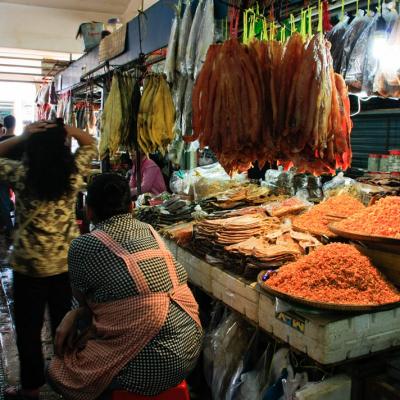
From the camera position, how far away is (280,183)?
4355 mm

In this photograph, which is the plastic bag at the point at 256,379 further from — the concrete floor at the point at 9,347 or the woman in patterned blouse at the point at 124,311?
the concrete floor at the point at 9,347

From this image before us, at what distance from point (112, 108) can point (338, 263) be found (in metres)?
2.74

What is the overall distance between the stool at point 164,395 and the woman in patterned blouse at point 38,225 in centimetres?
108

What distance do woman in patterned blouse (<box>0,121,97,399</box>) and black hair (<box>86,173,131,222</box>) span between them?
665 mm

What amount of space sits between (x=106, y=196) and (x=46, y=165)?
75cm

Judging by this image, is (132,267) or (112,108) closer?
(132,267)

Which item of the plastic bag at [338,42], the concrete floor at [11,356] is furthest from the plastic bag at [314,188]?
the concrete floor at [11,356]

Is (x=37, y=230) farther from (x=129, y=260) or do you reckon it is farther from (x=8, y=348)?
(x=8, y=348)

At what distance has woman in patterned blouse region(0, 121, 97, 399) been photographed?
110 inches

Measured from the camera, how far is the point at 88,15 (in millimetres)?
9094

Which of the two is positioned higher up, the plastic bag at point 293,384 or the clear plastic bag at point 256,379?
the plastic bag at point 293,384

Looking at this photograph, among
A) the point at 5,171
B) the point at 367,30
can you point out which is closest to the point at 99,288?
the point at 5,171

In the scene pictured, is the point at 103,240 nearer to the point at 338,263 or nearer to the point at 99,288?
the point at 99,288

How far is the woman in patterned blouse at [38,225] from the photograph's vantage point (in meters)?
2.79
